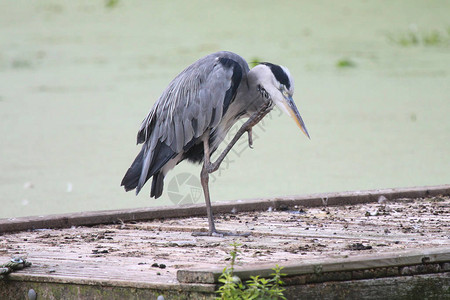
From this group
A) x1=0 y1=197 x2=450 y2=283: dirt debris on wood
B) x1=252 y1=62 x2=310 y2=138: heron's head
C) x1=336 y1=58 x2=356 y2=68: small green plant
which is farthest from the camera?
x1=336 y1=58 x2=356 y2=68: small green plant

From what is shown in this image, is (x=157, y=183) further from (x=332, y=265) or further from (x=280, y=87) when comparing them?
(x=332, y=265)

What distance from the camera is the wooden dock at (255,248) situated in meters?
2.32

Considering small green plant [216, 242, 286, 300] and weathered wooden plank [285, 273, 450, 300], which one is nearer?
small green plant [216, 242, 286, 300]

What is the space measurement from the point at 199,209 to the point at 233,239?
0.75 meters

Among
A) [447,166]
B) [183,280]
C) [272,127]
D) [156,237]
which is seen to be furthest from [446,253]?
[272,127]

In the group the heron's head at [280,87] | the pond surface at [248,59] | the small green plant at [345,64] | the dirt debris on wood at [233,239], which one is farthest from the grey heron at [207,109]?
the small green plant at [345,64]

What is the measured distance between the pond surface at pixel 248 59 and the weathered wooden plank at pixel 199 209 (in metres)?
1.02

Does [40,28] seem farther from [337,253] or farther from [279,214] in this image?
[337,253]

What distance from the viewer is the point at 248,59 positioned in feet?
27.8

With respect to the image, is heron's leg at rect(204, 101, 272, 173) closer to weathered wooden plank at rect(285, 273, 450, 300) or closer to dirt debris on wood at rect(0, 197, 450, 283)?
dirt debris on wood at rect(0, 197, 450, 283)

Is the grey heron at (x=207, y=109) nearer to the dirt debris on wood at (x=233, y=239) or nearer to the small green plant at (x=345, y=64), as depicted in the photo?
the dirt debris on wood at (x=233, y=239)

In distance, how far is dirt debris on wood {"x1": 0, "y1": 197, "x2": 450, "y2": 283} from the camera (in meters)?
2.57

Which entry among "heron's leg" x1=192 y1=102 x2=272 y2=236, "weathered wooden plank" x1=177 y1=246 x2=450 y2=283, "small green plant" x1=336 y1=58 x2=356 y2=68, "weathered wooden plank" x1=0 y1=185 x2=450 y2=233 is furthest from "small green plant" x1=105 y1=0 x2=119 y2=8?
"weathered wooden plank" x1=177 y1=246 x2=450 y2=283

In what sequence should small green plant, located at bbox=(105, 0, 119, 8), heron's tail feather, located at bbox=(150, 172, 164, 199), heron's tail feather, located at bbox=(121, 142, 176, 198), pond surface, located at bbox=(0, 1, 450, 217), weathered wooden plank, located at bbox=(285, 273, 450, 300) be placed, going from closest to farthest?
weathered wooden plank, located at bbox=(285, 273, 450, 300), heron's tail feather, located at bbox=(121, 142, 176, 198), heron's tail feather, located at bbox=(150, 172, 164, 199), pond surface, located at bbox=(0, 1, 450, 217), small green plant, located at bbox=(105, 0, 119, 8)
